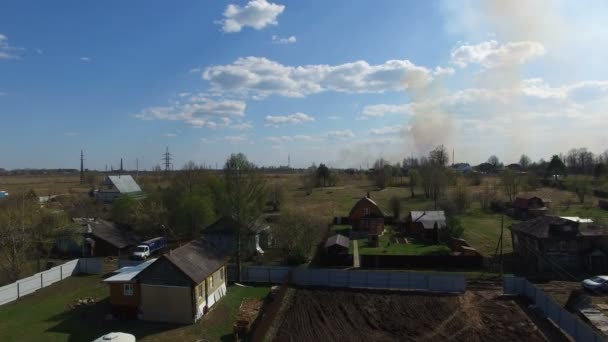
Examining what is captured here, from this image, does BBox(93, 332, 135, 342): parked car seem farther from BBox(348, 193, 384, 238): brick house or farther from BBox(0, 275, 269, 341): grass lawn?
BBox(348, 193, 384, 238): brick house

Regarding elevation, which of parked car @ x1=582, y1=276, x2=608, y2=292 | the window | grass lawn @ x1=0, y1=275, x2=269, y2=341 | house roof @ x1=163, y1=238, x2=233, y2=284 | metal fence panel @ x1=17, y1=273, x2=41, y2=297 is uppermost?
house roof @ x1=163, y1=238, x2=233, y2=284

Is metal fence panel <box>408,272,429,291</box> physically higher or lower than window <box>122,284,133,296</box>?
lower

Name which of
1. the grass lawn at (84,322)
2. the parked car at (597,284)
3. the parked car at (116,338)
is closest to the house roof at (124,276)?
the grass lawn at (84,322)

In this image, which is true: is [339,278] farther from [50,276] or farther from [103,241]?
[103,241]

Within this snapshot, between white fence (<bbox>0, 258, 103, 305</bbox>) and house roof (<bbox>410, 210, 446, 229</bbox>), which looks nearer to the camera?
white fence (<bbox>0, 258, 103, 305</bbox>)

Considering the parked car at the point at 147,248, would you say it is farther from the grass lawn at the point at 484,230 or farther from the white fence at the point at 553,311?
Answer: the grass lawn at the point at 484,230

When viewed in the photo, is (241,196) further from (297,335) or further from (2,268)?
(2,268)

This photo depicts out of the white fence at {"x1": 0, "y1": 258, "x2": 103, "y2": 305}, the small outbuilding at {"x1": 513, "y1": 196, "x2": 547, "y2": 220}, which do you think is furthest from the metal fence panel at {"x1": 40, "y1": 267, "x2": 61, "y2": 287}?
the small outbuilding at {"x1": 513, "y1": 196, "x2": 547, "y2": 220}
